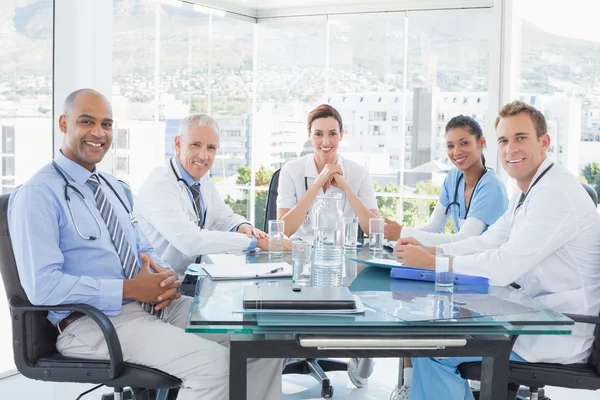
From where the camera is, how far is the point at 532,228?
2.48 meters

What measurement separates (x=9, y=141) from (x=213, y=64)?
318cm

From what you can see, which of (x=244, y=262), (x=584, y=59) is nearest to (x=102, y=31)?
(x=244, y=262)

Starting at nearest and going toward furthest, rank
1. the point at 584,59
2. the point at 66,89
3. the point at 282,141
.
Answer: the point at 66,89
the point at 584,59
the point at 282,141

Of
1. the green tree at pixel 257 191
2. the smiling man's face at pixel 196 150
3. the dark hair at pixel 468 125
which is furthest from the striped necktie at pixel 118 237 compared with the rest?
the green tree at pixel 257 191

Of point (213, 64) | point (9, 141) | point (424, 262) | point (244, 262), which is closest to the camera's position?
point (424, 262)

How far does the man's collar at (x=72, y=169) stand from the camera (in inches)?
102

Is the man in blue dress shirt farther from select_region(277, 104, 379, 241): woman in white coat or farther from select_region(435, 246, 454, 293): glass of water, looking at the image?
select_region(277, 104, 379, 241): woman in white coat

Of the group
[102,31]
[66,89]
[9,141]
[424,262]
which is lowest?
[424,262]

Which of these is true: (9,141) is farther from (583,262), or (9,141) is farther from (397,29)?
(397,29)

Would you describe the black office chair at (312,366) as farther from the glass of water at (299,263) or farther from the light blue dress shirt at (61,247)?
the light blue dress shirt at (61,247)

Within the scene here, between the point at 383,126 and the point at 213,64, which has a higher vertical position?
the point at 213,64

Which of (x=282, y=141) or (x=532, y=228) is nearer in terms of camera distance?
(x=532, y=228)

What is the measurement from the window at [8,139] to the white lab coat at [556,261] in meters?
2.79

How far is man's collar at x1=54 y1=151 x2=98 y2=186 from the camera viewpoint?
2.60 meters
